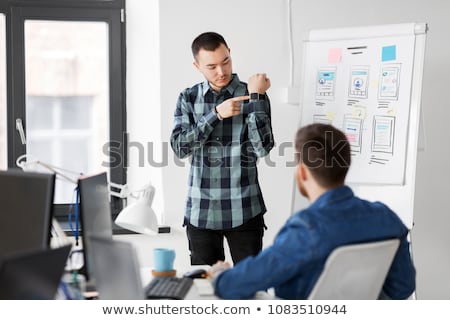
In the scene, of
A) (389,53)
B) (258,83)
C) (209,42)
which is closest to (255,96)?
(258,83)

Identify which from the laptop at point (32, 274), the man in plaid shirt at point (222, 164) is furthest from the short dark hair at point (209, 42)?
the laptop at point (32, 274)

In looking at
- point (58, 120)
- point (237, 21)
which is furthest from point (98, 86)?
point (237, 21)

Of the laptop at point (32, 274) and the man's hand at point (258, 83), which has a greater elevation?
the man's hand at point (258, 83)

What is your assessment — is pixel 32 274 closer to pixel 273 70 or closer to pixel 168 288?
pixel 168 288

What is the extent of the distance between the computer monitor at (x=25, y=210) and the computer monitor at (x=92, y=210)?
16 centimetres

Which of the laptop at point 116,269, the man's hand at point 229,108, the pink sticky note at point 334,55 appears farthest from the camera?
the pink sticky note at point 334,55

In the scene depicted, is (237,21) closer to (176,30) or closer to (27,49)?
(176,30)

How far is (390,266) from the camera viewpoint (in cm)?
194

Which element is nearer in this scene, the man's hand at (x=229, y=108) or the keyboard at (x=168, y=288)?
the keyboard at (x=168, y=288)

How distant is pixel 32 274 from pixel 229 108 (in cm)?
156

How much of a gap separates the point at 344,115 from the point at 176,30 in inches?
39.6

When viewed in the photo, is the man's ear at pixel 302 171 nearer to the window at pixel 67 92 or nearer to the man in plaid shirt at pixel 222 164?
the man in plaid shirt at pixel 222 164

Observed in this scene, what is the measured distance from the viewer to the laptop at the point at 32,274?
1.26 meters
